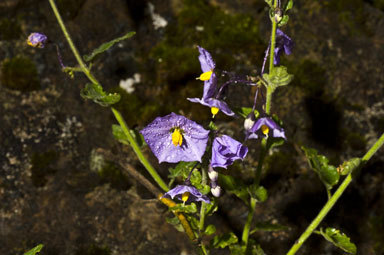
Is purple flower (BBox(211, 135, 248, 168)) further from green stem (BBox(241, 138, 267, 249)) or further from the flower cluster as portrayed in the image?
green stem (BBox(241, 138, 267, 249))

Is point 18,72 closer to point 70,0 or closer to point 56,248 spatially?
point 70,0

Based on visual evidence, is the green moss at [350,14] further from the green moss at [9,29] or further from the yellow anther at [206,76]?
the green moss at [9,29]

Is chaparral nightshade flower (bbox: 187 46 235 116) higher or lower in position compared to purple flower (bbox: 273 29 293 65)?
lower

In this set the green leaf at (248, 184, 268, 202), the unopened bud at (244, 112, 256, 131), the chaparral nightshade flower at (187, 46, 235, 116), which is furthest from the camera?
the green leaf at (248, 184, 268, 202)

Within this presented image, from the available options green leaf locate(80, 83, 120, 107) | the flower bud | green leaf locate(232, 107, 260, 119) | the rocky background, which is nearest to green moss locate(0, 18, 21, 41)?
the rocky background

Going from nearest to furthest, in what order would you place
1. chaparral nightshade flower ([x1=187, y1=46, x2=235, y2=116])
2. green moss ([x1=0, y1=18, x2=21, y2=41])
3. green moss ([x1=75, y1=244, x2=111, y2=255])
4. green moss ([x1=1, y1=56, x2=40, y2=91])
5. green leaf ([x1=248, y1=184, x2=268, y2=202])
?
chaparral nightshade flower ([x1=187, y1=46, x2=235, y2=116])
green leaf ([x1=248, y1=184, x2=268, y2=202])
green moss ([x1=75, y1=244, x2=111, y2=255])
green moss ([x1=1, y1=56, x2=40, y2=91])
green moss ([x1=0, y1=18, x2=21, y2=41])

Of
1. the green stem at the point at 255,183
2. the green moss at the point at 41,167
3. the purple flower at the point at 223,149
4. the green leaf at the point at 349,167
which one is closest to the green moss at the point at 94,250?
the green moss at the point at 41,167

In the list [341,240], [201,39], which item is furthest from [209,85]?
[201,39]
